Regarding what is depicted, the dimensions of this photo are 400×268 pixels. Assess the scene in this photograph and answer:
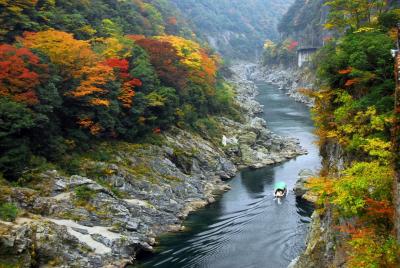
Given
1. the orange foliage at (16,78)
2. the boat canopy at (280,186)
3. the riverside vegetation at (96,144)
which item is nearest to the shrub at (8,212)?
the riverside vegetation at (96,144)

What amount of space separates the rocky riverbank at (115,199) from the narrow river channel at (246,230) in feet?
5.16

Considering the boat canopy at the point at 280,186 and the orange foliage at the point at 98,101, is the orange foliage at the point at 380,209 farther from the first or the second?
the boat canopy at the point at 280,186

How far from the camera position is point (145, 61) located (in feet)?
150

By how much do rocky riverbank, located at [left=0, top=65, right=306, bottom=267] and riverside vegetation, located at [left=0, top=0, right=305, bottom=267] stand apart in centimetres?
8

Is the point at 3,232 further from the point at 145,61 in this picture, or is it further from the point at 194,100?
the point at 194,100

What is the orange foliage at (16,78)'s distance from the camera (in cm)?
2942

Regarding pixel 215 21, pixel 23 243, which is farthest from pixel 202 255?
pixel 215 21

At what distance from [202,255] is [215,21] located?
577ft

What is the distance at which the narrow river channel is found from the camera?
28.3 metres

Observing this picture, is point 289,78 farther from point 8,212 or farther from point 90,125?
point 8,212

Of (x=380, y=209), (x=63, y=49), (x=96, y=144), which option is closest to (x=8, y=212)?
(x=96, y=144)

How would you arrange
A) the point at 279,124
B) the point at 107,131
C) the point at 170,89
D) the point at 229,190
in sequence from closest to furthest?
1. the point at 107,131
2. the point at 229,190
3. the point at 170,89
4. the point at 279,124

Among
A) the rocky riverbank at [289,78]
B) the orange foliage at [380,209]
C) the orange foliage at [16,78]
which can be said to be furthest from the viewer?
the rocky riverbank at [289,78]

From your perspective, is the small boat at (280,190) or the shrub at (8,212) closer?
the shrub at (8,212)
